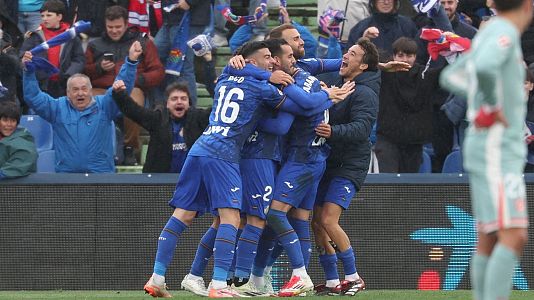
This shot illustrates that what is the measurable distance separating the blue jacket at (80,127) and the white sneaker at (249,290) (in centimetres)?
298

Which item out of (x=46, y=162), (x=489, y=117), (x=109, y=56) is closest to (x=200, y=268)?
(x=46, y=162)

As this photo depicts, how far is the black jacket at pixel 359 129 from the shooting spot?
34.8ft

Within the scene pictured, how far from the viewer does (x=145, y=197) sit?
40.8 ft

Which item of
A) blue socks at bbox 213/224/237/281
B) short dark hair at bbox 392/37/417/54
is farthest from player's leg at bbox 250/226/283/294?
short dark hair at bbox 392/37/417/54

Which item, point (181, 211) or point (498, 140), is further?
point (181, 211)

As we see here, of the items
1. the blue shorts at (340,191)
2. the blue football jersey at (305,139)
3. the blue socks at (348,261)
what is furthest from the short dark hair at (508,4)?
the blue socks at (348,261)

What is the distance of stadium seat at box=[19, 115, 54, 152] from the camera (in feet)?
45.6

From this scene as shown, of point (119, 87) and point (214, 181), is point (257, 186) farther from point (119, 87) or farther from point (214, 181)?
point (119, 87)

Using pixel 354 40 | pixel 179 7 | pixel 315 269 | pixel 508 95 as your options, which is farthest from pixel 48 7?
pixel 508 95

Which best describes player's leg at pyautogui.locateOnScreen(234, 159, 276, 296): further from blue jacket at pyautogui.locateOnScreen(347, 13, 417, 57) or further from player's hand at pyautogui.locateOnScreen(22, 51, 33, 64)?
blue jacket at pyautogui.locateOnScreen(347, 13, 417, 57)

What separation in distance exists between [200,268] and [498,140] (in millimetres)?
4471

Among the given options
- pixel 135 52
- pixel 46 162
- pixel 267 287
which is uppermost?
pixel 135 52

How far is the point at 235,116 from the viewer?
9.87 metres

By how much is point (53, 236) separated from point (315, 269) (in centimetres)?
268
